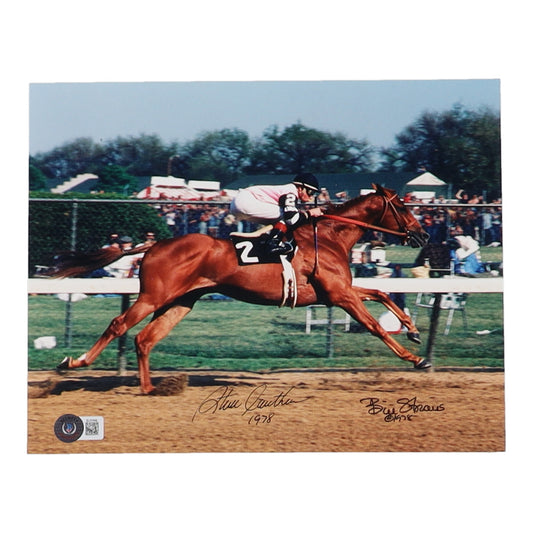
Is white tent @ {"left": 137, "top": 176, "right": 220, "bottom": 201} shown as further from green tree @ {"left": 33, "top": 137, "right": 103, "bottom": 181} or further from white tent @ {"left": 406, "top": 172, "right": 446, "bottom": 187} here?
white tent @ {"left": 406, "top": 172, "right": 446, "bottom": 187}

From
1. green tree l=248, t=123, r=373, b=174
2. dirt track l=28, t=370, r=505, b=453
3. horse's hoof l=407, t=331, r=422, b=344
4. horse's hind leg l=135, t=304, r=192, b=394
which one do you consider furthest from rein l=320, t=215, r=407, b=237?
horse's hind leg l=135, t=304, r=192, b=394

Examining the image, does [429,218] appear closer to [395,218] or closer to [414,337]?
[395,218]

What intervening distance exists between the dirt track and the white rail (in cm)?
82

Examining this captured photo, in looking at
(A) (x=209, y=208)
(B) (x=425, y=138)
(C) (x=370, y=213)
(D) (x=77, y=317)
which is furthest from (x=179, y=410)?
(B) (x=425, y=138)

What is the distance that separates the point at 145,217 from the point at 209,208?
0.63m

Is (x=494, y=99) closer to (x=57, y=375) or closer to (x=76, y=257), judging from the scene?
(x=76, y=257)

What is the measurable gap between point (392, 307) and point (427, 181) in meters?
1.29

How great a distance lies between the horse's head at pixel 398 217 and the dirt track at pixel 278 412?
1377 mm

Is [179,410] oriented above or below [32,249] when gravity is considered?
below

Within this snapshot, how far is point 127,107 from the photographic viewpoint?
9.52 m

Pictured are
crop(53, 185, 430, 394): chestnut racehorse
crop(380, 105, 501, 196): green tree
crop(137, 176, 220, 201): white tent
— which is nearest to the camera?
crop(53, 185, 430, 394): chestnut racehorse

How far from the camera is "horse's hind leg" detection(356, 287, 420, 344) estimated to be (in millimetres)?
9703

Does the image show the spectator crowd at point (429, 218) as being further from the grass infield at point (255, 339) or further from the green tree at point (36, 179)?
the green tree at point (36, 179)

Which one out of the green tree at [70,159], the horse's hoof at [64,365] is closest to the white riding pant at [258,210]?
the green tree at [70,159]
